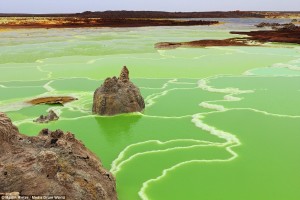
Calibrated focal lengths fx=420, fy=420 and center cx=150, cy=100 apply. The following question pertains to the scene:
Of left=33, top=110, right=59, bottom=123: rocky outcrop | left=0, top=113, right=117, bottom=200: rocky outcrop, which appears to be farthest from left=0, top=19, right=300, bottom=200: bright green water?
left=0, top=113, right=117, bottom=200: rocky outcrop

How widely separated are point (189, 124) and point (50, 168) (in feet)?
13.9

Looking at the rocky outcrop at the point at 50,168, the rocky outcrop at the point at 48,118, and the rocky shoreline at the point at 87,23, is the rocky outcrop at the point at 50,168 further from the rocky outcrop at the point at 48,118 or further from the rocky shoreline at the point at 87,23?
the rocky shoreline at the point at 87,23

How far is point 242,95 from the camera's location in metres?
10.6

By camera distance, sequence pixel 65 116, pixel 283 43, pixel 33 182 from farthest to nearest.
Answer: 1. pixel 283 43
2. pixel 65 116
3. pixel 33 182

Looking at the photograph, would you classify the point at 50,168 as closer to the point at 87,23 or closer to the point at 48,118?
the point at 48,118

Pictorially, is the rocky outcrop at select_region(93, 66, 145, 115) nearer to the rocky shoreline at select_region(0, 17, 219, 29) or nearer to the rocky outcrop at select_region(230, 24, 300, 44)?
the rocky outcrop at select_region(230, 24, 300, 44)

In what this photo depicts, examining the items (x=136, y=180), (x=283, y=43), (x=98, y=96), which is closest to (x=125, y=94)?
(x=98, y=96)

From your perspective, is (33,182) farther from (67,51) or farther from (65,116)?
(67,51)

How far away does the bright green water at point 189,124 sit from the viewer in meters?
5.52

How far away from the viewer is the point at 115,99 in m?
8.98

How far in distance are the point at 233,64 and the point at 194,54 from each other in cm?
386

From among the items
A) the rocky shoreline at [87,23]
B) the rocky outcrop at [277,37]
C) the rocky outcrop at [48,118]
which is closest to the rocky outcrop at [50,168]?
the rocky outcrop at [48,118]

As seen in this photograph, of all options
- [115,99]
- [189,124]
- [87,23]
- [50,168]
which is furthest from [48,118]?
[87,23]

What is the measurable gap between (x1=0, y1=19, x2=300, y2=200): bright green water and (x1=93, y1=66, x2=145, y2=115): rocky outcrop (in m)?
0.26
